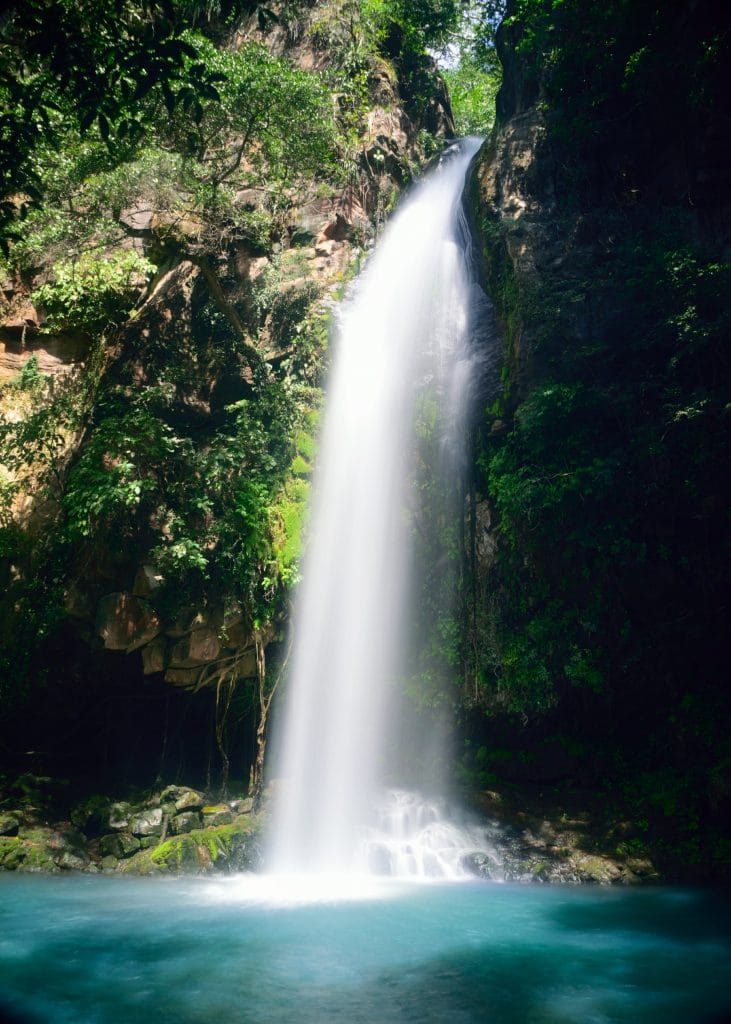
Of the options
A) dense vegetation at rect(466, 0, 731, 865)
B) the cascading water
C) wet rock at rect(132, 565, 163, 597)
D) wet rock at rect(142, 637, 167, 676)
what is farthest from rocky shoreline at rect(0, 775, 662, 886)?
wet rock at rect(132, 565, 163, 597)

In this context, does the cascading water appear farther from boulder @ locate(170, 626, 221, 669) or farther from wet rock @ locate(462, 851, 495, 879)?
boulder @ locate(170, 626, 221, 669)

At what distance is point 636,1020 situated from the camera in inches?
168

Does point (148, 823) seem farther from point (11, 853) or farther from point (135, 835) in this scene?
point (11, 853)

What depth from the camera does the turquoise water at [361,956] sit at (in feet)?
14.3

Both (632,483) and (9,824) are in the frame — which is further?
(632,483)

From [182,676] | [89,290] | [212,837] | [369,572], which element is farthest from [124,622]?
[89,290]

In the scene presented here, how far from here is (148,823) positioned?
31.5ft

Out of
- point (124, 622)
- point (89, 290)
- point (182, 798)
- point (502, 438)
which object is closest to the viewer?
point (182, 798)

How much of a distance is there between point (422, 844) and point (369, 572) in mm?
4569

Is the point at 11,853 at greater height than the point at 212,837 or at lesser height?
lesser

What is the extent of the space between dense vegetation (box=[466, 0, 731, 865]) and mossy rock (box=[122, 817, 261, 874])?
4456 millimetres

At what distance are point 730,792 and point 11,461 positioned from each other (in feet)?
40.6

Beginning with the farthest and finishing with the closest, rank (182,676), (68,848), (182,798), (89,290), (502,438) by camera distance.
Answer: (502,438), (89,290), (182,676), (182,798), (68,848)

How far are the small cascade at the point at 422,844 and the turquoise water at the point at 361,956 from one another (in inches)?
38.2
